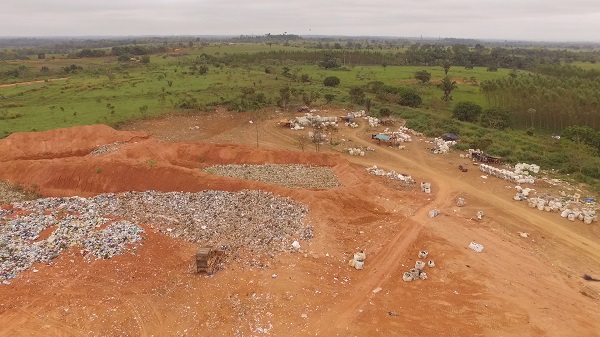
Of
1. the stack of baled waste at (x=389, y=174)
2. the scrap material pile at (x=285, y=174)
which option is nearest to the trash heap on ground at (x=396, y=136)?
the stack of baled waste at (x=389, y=174)

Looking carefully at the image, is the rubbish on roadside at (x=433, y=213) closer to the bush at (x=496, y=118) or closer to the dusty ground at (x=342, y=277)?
the dusty ground at (x=342, y=277)

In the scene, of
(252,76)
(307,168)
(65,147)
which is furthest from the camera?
(252,76)

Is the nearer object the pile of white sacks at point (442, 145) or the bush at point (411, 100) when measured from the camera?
the pile of white sacks at point (442, 145)

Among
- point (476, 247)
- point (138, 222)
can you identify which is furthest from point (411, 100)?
point (138, 222)

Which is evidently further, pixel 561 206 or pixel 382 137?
pixel 382 137

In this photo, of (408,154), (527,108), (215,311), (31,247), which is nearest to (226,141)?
(408,154)

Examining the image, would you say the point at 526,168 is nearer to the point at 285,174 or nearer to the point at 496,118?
the point at 496,118

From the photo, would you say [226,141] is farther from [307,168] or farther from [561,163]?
[561,163]
